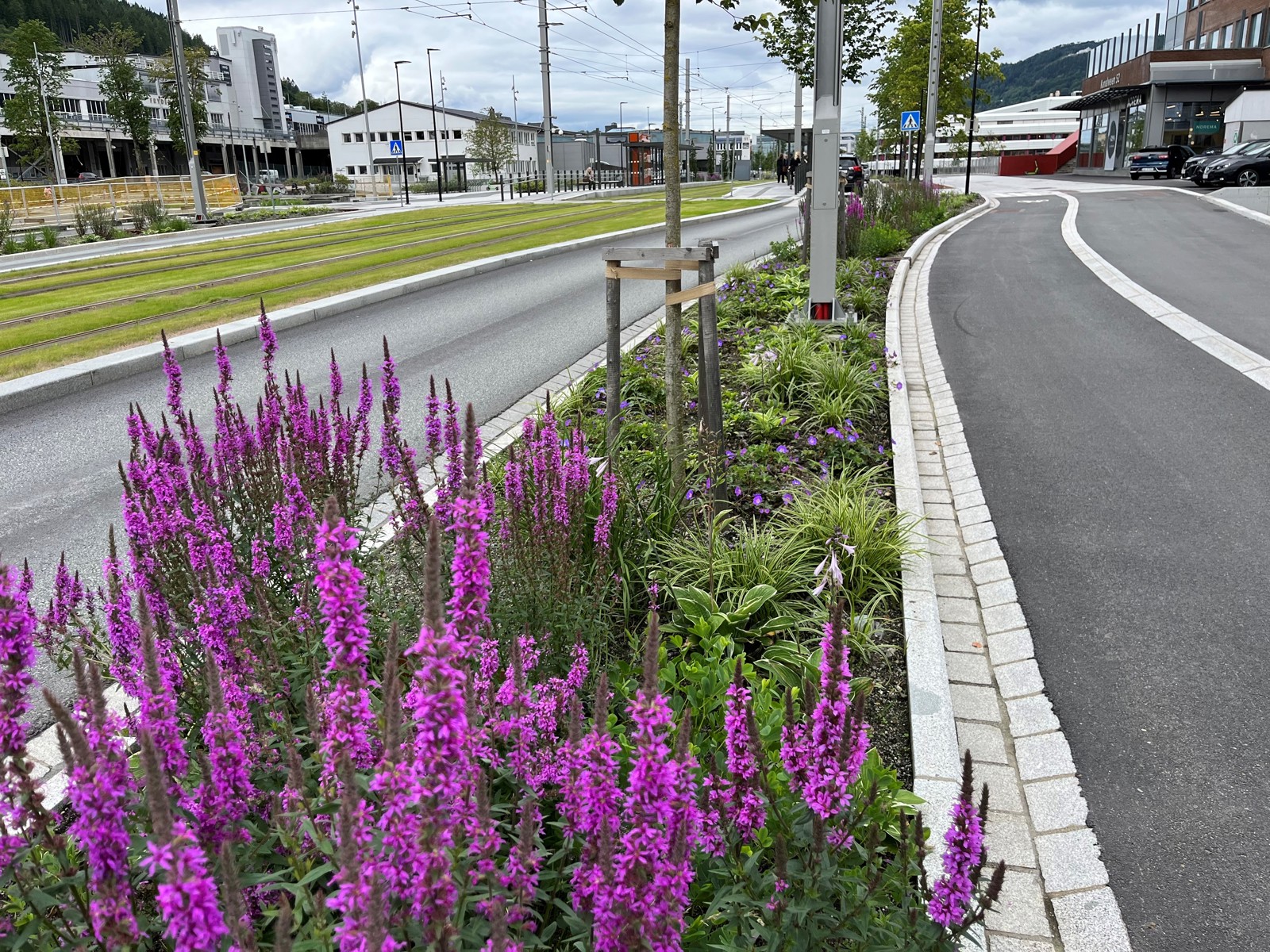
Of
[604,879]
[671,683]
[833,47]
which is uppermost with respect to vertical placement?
[833,47]

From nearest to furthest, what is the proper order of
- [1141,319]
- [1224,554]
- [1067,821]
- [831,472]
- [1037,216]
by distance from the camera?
[1067,821], [1224,554], [831,472], [1141,319], [1037,216]

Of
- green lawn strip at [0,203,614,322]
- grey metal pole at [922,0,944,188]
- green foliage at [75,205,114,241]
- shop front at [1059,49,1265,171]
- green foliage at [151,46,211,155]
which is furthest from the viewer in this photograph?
shop front at [1059,49,1265,171]

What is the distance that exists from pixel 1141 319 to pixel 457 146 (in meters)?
114

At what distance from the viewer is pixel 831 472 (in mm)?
6133

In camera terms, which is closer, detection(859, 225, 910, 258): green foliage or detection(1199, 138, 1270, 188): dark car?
detection(859, 225, 910, 258): green foliage

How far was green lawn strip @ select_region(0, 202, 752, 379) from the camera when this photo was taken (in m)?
10.2

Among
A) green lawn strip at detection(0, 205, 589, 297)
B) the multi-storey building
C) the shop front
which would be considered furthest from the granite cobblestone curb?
the shop front

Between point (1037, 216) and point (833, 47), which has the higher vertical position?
point (833, 47)

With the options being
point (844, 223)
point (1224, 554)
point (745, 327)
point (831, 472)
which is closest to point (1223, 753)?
point (1224, 554)

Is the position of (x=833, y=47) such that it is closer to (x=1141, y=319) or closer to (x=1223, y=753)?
(x=1141, y=319)

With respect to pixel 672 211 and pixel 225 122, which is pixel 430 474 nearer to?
pixel 672 211

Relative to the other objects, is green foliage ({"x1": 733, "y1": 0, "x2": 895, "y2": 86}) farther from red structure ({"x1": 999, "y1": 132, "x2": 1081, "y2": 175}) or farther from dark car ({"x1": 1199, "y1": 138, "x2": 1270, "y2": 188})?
red structure ({"x1": 999, "y1": 132, "x2": 1081, "y2": 175})

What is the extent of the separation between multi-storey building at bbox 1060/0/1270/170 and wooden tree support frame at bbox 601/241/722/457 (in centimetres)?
5947

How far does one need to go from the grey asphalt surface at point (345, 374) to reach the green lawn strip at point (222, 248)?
310 inches
